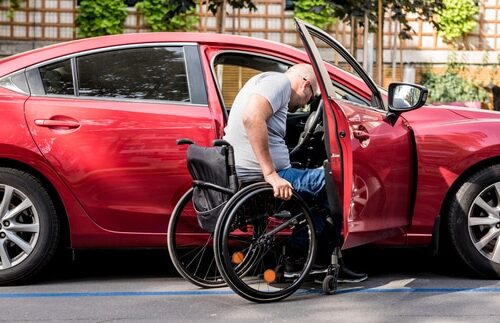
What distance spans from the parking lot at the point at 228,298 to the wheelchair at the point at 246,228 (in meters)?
0.13

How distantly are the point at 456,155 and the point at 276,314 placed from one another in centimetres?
152

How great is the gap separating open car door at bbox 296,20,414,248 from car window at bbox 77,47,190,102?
0.88 m

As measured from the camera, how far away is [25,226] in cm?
564

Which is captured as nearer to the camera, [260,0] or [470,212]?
[470,212]

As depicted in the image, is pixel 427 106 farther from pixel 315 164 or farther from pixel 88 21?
pixel 88 21

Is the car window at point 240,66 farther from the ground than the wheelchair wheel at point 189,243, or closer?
farther from the ground

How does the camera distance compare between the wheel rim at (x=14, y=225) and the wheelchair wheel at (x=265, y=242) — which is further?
the wheel rim at (x=14, y=225)

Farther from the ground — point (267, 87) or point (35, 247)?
point (267, 87)

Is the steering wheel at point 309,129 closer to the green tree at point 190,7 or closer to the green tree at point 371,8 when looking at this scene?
the green tree at point 190,7

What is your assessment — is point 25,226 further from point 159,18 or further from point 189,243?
point 159,18

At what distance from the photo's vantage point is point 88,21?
887 inches

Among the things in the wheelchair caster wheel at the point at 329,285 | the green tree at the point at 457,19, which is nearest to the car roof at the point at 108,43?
the wheelchair caster wheel at the point at 329,285

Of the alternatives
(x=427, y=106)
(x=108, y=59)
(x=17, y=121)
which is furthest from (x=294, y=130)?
(x=17, y=121)

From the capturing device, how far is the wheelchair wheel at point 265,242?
16.9 feet
